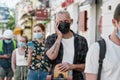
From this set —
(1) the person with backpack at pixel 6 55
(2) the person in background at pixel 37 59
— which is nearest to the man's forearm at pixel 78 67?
(2) the person in background at pixel 37 59

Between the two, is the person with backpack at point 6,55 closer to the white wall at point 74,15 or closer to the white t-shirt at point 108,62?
the white wall at point 74,15

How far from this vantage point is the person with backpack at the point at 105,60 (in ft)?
10.6

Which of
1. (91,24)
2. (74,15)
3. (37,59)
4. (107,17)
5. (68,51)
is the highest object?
(74,15)

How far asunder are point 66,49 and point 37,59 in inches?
69.8

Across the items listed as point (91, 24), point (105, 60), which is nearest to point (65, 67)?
point (105, 60)

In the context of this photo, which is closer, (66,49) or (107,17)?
(66,49)

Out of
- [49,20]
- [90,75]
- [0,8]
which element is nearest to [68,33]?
[90,75]

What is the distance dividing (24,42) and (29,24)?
2650cm

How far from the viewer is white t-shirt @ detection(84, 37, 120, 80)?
10.6 ft

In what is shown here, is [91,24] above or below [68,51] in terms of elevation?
above

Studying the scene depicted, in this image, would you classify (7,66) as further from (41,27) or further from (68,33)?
(68,33)

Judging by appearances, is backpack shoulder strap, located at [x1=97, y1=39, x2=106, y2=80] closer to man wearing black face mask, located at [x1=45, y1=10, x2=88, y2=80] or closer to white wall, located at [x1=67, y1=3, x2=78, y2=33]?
man wearing black face mask, located at [x1=45, y1=10, x2=88, y2=80]

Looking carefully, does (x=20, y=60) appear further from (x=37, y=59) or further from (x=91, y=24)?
(x=91, y=24)

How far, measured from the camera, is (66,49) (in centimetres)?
464
